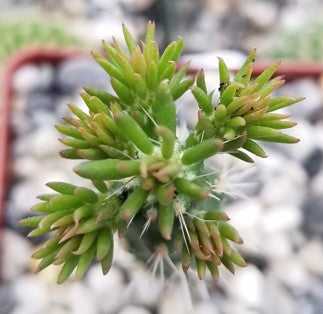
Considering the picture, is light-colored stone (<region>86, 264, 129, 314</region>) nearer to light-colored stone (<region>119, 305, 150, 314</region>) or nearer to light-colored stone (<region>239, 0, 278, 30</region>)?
light-colored stone (<region>119, 305, 150, 314</region>)

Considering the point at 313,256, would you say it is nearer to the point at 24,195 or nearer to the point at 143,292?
the point at 143,292

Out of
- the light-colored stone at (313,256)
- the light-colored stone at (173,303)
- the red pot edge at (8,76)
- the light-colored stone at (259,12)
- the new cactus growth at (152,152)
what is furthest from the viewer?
the light-colored stone at (259,12)

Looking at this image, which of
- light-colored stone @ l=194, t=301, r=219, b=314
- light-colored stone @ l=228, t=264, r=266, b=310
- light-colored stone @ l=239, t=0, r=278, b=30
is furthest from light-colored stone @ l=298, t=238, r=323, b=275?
light-colored stone @ l=239, t=0, r=278, b=30

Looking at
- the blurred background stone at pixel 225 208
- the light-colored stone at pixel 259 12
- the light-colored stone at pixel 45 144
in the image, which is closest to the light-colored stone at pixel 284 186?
the blurred background stone at pixel 225 208

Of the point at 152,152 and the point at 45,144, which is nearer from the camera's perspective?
the point at 152,152

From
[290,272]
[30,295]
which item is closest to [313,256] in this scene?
[290,272]

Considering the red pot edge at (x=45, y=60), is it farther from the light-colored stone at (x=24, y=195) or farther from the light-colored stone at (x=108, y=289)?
the light-colored stone at (x=108, y=289)
